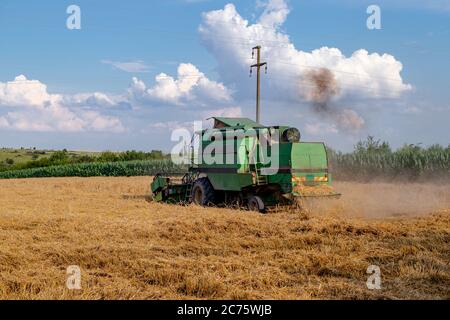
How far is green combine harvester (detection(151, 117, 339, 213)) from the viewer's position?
1152 cm

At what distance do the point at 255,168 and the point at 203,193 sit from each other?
1.88 m

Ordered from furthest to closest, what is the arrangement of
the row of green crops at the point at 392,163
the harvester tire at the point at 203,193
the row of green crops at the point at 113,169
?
the row of green crops at the point at 113,169
the row of green crops at the point at 392,163
the harvester tire at the point at 203,193

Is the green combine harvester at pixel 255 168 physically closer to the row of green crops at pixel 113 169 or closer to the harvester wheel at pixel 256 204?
the harvester wheel at pixel 256 204

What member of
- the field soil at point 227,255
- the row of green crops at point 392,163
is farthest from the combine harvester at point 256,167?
the row of green crops at point 392,163

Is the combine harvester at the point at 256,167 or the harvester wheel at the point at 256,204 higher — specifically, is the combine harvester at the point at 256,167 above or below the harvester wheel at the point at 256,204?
above

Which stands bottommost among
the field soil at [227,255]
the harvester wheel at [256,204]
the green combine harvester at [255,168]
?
the field soil at [227,255]

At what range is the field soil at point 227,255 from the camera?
549 centimetres

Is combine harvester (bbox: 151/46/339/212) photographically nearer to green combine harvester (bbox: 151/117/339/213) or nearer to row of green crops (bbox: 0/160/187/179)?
green combine harvester (bbox: 151/117/339/213)

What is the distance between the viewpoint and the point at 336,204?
11391mm

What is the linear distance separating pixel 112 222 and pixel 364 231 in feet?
15.1

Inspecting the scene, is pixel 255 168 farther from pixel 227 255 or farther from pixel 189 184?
pixel 227 255

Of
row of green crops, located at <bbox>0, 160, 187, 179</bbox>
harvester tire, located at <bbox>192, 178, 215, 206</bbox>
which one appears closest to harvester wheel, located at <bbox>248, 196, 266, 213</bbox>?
harvester tire, located at <bbox>192, 178, 215, 206</bbox>

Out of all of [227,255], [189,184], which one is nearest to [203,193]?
[189,184]
